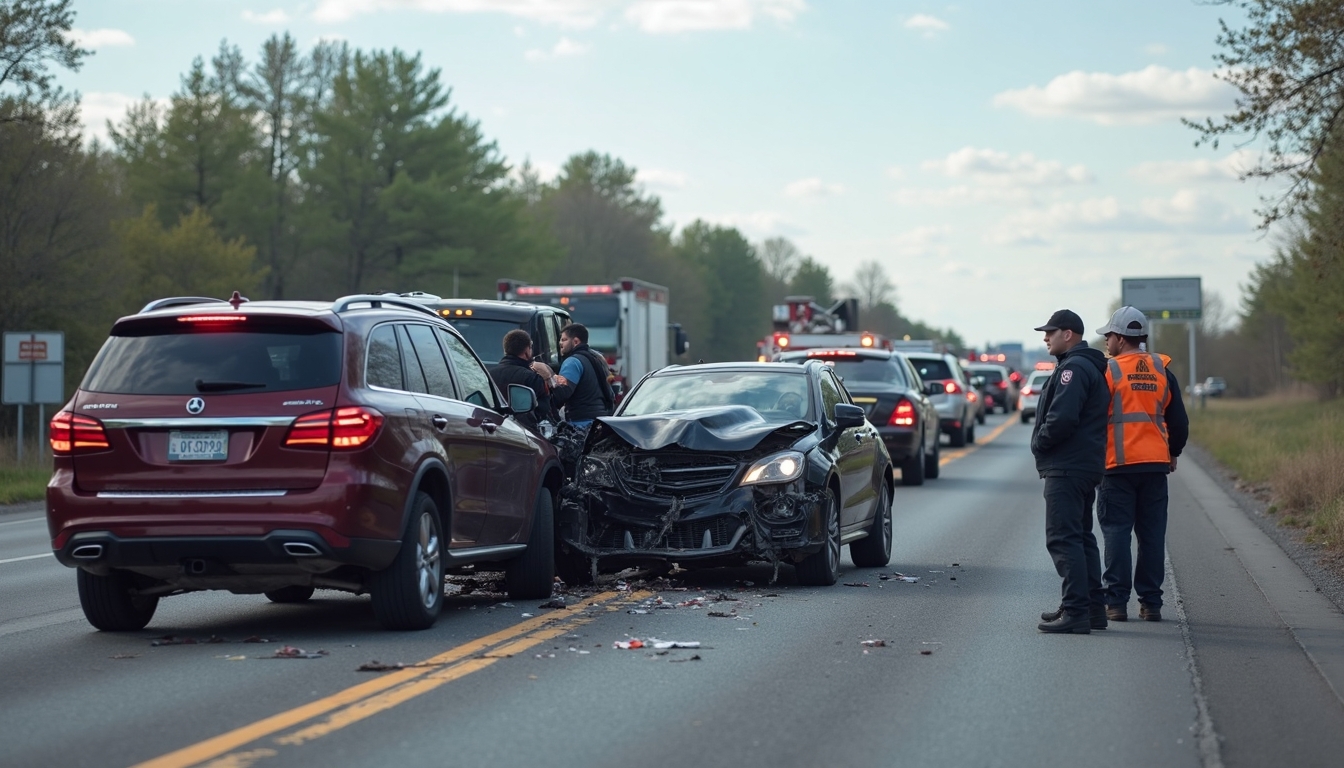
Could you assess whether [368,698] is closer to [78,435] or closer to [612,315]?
[78,435]

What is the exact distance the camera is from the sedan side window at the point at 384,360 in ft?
29.7

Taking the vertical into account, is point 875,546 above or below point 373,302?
below

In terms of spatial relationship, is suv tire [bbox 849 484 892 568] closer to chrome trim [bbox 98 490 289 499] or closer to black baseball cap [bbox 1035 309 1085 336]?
black baseball cap [bbox 1035 309 1085 336]

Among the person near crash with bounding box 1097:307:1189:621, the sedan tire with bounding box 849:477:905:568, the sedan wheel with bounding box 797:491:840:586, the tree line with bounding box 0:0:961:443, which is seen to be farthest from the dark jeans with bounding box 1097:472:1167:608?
the tree line with bounding box 0:0:961:443

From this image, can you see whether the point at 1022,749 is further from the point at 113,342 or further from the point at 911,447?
the point at 911,447

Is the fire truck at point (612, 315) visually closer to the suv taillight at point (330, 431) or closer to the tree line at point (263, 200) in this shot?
the tree line at point (263, 200)

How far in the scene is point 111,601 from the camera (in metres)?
9.32

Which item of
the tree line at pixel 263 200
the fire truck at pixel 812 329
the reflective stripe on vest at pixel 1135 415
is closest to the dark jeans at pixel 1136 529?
the reflective stripe on vest at pixel 1135 415

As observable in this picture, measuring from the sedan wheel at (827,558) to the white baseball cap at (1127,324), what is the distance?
2.30m

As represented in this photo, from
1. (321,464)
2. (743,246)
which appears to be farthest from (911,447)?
(743,246)

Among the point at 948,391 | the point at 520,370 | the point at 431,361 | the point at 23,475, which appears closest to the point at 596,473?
the point at 431,361

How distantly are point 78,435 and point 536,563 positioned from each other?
312cm

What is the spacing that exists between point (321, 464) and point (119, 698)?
1.70 m

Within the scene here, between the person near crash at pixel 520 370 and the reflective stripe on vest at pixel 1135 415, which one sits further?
the person near crash at pixel 520 370
